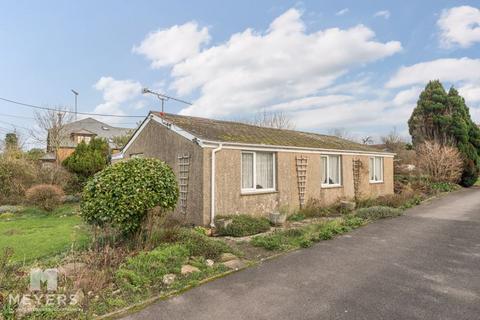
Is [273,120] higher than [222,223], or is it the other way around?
[273,120]

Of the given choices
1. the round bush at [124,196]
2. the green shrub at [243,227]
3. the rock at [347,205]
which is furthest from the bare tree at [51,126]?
the rock at [347,205]

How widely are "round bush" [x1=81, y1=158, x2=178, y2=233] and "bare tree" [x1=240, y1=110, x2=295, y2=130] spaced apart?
101ft

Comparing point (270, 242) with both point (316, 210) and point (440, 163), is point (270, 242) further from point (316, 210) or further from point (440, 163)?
point (440, 163)

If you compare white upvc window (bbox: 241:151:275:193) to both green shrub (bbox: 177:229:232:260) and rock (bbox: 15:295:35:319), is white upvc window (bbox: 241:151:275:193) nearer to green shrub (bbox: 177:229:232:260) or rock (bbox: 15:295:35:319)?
green shrub (bbox: 177:229:232:260)

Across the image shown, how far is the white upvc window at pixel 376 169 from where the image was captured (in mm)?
16391

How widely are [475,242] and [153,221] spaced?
27.8ft

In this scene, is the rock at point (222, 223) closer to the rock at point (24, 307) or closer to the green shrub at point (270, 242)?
the green shrub at point (270, 242)

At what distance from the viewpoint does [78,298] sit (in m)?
4.15

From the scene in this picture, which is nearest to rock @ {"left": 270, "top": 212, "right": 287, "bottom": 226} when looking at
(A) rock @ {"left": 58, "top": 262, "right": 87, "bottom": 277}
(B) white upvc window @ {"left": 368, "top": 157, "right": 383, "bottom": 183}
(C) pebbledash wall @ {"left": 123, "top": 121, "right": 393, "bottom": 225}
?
(C) pebbledash wall @ {"left": 123, "top": 121, "right": 393, "bottom": 225}

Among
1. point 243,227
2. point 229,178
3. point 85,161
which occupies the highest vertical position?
point 85,161

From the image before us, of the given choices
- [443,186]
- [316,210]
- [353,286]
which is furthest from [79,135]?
[443,186]

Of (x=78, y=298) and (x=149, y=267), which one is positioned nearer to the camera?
(x=78, y=298)

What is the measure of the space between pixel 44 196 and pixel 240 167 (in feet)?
32.5

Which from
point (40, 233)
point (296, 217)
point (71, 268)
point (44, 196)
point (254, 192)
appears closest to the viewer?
point (71, 268)
